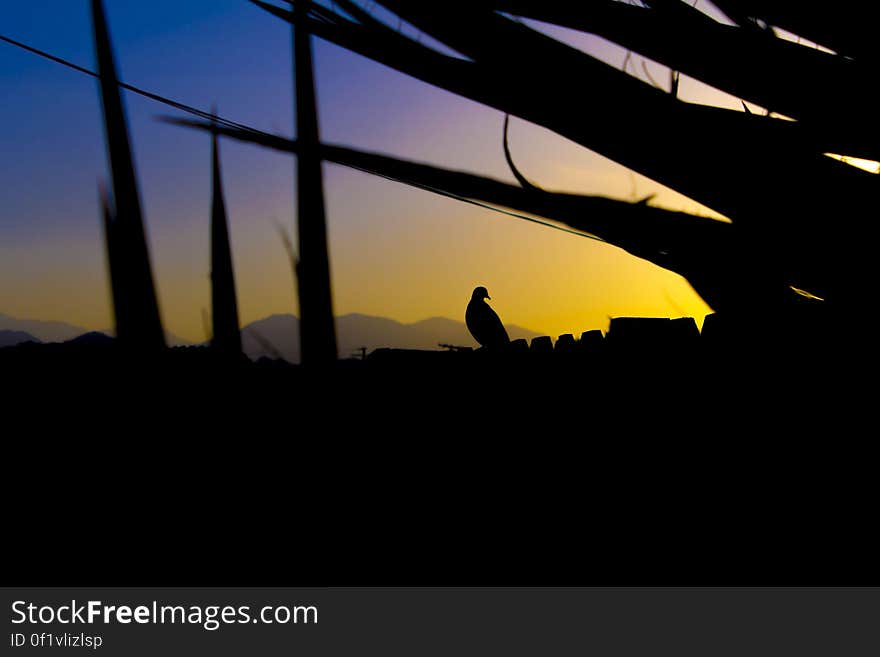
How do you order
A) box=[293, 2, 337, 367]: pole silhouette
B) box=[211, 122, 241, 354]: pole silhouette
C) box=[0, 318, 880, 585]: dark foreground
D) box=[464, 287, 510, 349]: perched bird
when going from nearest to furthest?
box=[293, 2, 337, 367]: pole silhouette
box=[211, 122, 241, 354]: pole silhouette
box=[0, 318, 880, 585]: dark foreground
box=[464, 287, 510, 349]: perched bird

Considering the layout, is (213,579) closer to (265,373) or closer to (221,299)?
(265,373)

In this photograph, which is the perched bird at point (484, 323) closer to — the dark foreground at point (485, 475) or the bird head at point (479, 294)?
the bird head at point (479, 294)

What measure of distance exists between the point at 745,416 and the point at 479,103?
1.24 m

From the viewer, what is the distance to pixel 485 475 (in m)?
2.13

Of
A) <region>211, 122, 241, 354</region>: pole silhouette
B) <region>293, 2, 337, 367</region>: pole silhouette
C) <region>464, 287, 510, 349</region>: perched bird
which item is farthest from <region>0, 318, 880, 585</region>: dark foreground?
<region>464, 287, 510, 349</region>: perched bird

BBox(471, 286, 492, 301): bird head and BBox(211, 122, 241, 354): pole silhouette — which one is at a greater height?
BBox(471, 286, 492, 301): bird head

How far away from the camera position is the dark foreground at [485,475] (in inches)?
72.9

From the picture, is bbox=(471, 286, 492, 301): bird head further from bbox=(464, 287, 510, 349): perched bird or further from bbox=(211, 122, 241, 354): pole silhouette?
bbox=(211, 122, 241, 354): pole silhouette

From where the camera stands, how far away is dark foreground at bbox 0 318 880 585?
185 centimetres

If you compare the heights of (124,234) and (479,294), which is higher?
(479,294)

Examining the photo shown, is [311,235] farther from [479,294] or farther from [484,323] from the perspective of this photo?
[479,294]

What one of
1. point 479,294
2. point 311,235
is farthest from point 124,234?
point 479,294

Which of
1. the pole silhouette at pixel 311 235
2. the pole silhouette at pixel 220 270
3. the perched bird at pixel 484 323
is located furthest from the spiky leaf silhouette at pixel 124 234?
the perched bird at pixel 484 323

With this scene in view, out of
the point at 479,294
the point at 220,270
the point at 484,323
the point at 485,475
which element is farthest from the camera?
the point at 479,294
